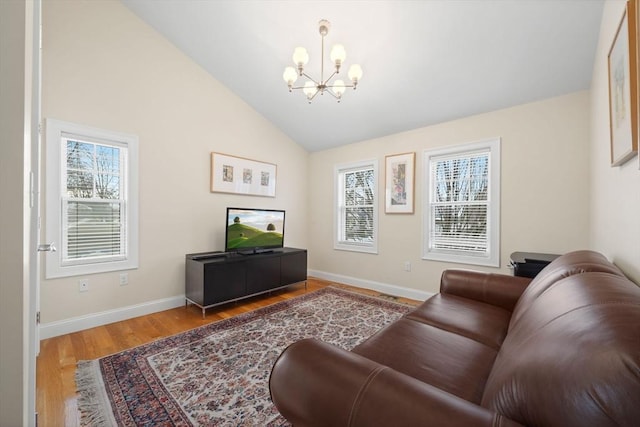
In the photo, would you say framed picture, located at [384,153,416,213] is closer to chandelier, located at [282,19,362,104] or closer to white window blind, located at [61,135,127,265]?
chandelier, located at [282,19,362,104]

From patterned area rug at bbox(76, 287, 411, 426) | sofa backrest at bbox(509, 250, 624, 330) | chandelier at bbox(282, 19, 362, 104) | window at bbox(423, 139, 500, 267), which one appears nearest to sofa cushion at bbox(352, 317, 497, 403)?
sofa backrest at bbox(509, 250, 624, 330)

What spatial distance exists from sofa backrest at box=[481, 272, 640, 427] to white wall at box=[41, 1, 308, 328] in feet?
10.9

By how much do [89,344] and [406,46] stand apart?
156 inches

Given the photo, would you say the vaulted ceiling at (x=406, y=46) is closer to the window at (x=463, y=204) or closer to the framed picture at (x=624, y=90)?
the window at (x=463, y=204)

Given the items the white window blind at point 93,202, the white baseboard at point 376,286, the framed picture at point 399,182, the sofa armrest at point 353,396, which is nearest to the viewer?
the sofa armrest at point 353,396

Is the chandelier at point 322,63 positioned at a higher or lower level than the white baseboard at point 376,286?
higher

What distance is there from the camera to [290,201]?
4602mm

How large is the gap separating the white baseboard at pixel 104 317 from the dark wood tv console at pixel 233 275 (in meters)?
0.22

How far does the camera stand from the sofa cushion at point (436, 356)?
40.3 inches

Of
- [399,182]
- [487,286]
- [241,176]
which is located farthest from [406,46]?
[241,176]

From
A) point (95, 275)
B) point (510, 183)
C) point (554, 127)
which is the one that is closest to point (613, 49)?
point (554, 127)

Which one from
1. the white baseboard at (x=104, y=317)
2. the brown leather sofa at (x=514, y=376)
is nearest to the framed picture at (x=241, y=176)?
the white baseboard at (x=104, y=317)

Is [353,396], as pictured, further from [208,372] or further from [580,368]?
[208,372]

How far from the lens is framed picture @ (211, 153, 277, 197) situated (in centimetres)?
354
